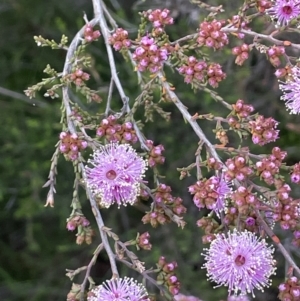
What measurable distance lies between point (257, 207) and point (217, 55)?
56.7 inches

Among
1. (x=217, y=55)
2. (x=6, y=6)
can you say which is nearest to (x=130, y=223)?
(x=217, y=55)

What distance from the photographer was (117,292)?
65.7 inches

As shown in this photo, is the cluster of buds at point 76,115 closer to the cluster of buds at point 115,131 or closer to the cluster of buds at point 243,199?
the cluster of buds at point 115,131

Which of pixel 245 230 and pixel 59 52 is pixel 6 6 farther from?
pixel 245 230

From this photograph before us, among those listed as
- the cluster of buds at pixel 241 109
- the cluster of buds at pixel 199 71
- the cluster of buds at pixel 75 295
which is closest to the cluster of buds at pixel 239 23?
the cluster of buds at pixel 199 71

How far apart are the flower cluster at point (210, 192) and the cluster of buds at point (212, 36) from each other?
1.50ft

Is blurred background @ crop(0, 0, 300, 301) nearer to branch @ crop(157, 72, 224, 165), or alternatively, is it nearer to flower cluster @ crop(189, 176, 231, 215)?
branch @ crop(157, 72, 224, 165)

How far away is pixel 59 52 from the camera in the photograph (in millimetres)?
3201

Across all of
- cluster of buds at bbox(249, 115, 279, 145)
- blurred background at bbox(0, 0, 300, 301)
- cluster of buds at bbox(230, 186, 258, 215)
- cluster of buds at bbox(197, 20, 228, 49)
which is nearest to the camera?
cluster of buds at bbox(230, 186, 258, 215)

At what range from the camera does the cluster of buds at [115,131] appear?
5.67 feet

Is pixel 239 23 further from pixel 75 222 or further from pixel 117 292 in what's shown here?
pixel 117 292

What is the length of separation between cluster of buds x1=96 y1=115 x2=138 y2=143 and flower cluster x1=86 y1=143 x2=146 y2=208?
0.10 feet

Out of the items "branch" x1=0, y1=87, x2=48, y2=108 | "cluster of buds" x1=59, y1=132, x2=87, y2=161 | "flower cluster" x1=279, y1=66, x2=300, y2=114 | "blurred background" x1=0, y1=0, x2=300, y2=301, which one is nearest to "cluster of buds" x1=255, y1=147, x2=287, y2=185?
"flower cluster" x1=279, y1=66, x2=300, y2=114

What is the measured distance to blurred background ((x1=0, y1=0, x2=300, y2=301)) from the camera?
2.79m
